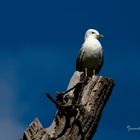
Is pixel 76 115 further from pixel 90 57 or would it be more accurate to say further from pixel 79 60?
pixel 79 60

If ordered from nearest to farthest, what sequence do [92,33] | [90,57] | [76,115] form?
[76,115], [90,57], [92,33]

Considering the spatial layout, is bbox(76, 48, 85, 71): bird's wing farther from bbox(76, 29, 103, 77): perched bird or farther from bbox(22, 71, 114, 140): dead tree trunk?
bbox(22, 71, 114, 140): dead tree trunk

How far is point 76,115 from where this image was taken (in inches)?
246

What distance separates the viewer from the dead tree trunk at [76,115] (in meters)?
6.12

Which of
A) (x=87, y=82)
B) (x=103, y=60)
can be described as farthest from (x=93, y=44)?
(x=87, y=82)

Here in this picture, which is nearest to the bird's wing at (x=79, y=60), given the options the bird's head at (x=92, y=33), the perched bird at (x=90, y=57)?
the perched bird at (x=90, y=57)

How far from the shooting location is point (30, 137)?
20.1 ft

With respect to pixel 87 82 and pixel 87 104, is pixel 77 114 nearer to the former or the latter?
pixel 87 104

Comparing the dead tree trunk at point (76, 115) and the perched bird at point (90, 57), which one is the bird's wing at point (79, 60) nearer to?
the perched bird at point (90, 57)

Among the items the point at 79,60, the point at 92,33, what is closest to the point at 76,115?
the point at 79,60

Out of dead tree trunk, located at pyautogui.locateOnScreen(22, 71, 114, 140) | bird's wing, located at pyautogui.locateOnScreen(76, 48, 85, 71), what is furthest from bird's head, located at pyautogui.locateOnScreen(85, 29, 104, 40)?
dead tree trunk, located at pyautogui.locateOnScreen(22, 71, 114, 140)

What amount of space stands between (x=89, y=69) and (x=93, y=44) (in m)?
1.15

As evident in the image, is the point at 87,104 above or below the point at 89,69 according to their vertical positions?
below

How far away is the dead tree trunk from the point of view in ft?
20.1
